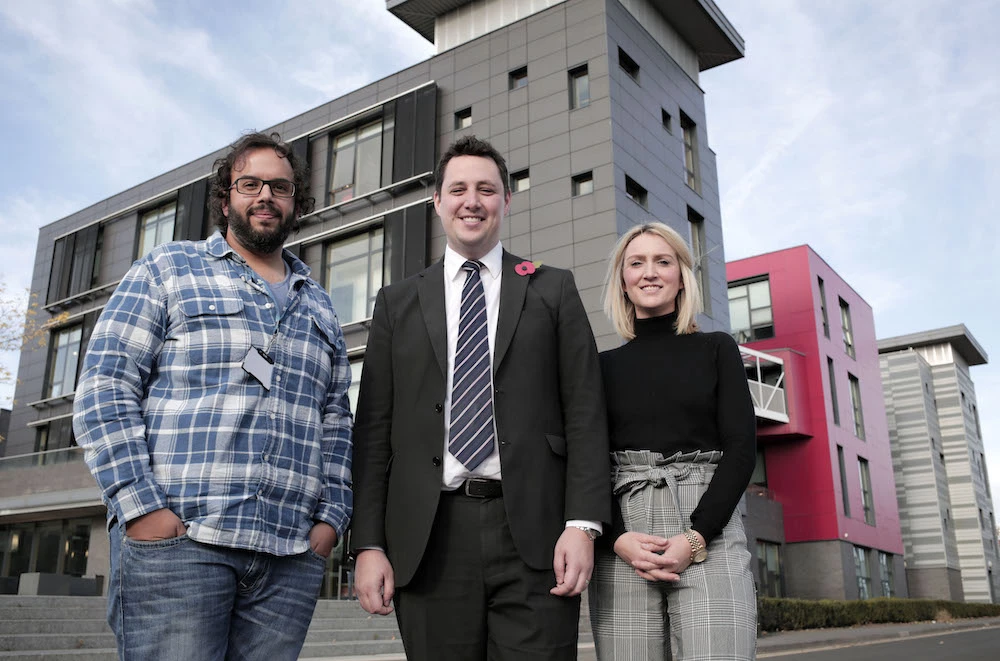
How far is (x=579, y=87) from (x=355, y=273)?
27.7 feet

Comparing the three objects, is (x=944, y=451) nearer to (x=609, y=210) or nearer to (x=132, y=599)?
(x=609, y=210)

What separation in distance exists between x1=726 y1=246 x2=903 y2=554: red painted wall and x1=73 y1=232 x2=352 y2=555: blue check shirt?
32226 mm

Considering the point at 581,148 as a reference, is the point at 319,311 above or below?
below

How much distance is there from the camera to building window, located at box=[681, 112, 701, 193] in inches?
1077

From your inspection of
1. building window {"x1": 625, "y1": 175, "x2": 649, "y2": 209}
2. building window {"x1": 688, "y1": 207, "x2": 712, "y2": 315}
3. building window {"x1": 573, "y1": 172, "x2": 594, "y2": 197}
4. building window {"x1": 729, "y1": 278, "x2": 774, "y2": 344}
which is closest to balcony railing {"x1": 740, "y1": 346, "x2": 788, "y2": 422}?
building window {"x1": 729, "y1": 278, "x2": 774, "y2": 344}

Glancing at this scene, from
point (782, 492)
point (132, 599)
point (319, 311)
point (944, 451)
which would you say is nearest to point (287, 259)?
point (319, 311)

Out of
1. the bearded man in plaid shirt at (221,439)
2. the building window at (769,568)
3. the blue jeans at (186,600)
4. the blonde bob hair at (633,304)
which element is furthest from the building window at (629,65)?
the blue jeans at (186,600)

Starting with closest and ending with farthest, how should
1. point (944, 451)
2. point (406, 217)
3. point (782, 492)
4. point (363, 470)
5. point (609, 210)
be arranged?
point (363, 470)
point (609, 210)
point (406, 217)
point (782, 492)
point (944, 451)

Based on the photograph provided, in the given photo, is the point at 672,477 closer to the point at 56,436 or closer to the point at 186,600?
the point at 186,600

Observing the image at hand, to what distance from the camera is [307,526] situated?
3.16 metres

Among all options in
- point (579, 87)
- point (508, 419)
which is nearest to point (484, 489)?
point (508, 419)

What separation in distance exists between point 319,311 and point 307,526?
861mm

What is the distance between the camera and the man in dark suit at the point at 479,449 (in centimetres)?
306

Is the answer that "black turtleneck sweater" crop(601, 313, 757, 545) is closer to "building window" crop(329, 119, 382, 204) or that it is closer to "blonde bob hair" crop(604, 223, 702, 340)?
"blonde bob hair" crop(604, 223, 702, 340)
